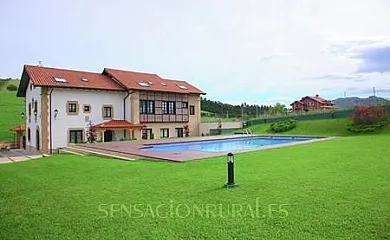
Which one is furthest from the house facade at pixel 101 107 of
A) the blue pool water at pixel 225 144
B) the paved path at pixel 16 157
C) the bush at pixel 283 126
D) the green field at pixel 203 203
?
the green field at pixel 203 203

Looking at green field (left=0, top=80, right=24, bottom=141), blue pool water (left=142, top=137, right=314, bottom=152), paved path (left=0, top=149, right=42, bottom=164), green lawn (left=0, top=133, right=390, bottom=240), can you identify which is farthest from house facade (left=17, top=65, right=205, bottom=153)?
green lawn (left=0, top=133, right=390, bottom=240)

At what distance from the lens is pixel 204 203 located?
4773mm

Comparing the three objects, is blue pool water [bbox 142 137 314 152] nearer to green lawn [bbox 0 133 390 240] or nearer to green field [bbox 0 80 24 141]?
green lawn [bbox 0 133 390 240]


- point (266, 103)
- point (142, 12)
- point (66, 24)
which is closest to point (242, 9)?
point (142, 12)

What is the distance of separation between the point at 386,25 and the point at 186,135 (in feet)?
72.8

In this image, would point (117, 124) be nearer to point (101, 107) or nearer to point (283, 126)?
point (101, 107)

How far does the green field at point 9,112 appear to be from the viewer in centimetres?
3209

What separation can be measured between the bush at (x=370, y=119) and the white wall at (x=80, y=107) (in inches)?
677

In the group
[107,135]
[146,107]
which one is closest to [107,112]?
[107,135]

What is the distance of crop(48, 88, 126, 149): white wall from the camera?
66.5 ft

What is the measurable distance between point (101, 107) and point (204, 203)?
763 inches

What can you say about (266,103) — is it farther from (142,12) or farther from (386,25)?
(386,25)

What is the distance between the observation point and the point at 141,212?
441 centimetres

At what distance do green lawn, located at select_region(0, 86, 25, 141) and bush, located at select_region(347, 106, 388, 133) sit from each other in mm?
30838
